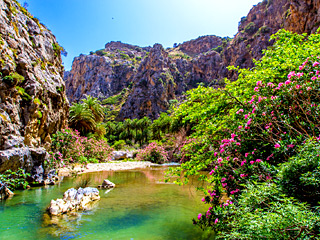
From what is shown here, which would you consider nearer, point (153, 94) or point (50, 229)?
point (50, 229)

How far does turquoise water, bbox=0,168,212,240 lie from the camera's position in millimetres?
5773

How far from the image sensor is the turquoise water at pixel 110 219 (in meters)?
5.77

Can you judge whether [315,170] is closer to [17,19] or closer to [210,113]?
[210,113]

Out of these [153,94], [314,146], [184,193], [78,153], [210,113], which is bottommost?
[184,193]

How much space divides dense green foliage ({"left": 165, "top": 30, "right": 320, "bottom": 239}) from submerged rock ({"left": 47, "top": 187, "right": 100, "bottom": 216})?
193 inches

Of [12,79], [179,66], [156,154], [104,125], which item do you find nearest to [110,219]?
[12,79]

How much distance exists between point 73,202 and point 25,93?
7.89m

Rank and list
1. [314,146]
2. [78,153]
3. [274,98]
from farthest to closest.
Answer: [78,153], [274,98], [314,146]

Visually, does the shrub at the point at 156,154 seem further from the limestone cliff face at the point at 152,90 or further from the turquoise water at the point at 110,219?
the limestone cliff face at the point at 152,90

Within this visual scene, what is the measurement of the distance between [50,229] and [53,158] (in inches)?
346

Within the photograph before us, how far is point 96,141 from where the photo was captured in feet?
91.9

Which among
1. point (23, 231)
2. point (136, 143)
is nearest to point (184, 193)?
point (23, 231)

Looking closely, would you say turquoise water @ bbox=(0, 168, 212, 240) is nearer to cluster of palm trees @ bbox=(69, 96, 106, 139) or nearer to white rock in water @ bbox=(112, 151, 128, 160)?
cluster of palm trees @ bbox=(69, 96, 106, 139)

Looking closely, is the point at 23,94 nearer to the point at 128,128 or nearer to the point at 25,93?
the point at 25,93
